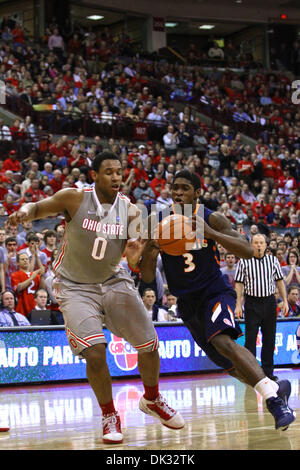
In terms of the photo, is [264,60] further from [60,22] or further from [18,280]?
[18,280]

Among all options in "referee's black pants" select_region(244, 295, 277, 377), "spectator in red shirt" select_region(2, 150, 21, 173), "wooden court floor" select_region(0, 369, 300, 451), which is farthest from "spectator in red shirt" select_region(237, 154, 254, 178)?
"wooden court floor" select_region(0, 369, 300, 451)

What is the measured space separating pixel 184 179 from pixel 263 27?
2950 cm

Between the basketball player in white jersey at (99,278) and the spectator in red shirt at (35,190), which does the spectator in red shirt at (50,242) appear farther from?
the basketball player in white jersey at (99,278)

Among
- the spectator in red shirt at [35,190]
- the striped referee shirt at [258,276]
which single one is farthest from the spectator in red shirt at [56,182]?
the striped referee shirt at [258,276]

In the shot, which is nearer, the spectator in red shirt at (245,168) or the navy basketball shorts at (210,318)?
the navy basketball shorts at (210,318)

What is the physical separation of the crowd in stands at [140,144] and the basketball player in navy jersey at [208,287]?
4.75 m

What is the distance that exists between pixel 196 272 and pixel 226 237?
54 cm

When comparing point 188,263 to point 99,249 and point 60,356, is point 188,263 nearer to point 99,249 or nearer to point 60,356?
point 99,249

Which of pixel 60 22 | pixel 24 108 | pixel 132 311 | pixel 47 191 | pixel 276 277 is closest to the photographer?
pixel 132 311

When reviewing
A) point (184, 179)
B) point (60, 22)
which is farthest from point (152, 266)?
point (60, 22)

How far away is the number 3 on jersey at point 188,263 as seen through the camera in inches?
235

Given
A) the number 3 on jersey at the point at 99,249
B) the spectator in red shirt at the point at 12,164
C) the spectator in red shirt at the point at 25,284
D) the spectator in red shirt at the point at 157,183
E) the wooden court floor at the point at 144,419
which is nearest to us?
the wooden court floor at the point at 144,419

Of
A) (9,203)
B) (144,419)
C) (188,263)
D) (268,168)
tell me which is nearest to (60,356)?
(144,419)
